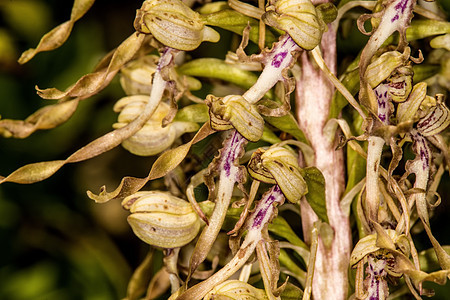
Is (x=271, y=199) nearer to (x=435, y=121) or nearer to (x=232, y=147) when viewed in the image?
(x=232, y=147)

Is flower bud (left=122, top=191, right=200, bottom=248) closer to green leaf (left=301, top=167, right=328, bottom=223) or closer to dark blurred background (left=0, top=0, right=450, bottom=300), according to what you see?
green leaf (left=301, top=167, right=328, bottom=223)

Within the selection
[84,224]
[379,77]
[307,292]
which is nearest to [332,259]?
[307,292]

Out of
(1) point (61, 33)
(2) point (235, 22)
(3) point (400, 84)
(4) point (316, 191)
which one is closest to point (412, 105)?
(3) point (400, 84)

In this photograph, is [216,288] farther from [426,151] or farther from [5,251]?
[5,251]

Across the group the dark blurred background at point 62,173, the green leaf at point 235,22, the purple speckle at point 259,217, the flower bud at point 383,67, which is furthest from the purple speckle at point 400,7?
the dark blurred background at point 62,173

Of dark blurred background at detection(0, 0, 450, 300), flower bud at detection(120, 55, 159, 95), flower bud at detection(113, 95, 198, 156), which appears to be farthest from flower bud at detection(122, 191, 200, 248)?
dark blurred background at detection(0, 0, 450, 300)

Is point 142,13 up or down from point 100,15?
up
